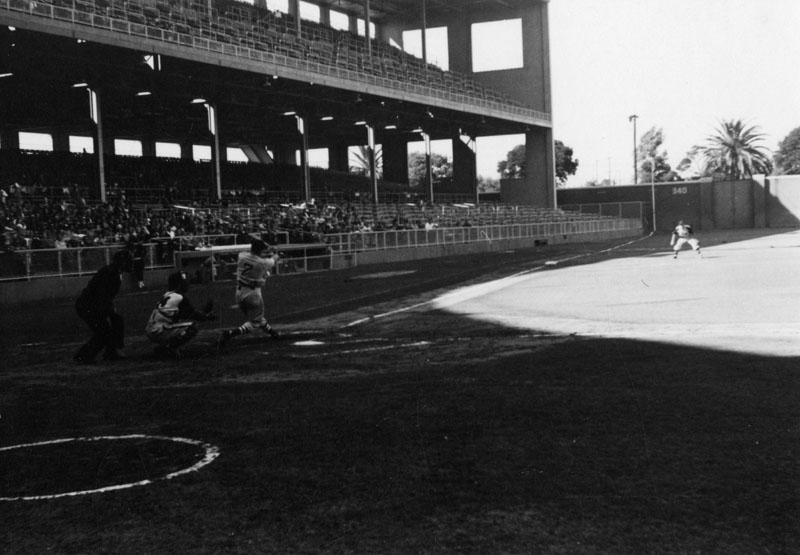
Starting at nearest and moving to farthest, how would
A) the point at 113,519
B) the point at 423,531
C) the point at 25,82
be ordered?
the point at 423,531, the point at 113,519, the point at 25,82

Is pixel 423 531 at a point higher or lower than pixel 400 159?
lower

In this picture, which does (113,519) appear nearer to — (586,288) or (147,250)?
(586,288)

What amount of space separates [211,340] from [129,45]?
78.1 feet

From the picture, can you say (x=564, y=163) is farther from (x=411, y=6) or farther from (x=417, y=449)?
(x=417, y=449)

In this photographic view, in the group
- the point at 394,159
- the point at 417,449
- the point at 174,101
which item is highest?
the point at 174,101

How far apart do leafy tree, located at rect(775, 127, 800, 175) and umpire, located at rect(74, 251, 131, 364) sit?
115 meters

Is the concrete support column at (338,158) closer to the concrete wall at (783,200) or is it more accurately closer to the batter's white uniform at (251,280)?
the concrete wall at (783,200)

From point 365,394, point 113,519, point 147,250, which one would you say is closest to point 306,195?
point 147,250

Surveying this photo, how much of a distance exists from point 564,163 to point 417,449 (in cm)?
12019

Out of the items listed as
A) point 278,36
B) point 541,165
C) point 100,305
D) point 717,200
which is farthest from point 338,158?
point 100,305

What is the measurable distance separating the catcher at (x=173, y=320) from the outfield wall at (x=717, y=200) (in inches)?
3110

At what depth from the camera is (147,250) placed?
30281 millimetres

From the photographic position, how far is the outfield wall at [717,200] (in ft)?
279

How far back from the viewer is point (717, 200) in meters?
86.9
